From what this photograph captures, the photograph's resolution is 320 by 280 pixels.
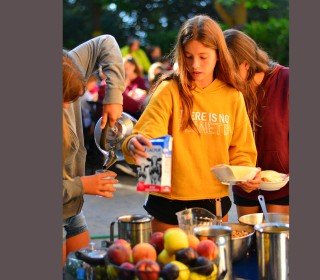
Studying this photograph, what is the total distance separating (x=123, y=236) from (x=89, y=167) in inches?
54.8

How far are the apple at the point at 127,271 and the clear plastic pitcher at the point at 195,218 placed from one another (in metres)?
0.47

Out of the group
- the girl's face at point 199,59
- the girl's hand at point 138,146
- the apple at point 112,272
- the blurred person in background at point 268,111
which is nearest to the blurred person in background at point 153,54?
the blurred person in background at point 268,111

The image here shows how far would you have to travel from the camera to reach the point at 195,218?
78.2 inches

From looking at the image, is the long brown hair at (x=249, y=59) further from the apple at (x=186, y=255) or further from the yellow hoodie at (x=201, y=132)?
the apple at (x=186, y=255)

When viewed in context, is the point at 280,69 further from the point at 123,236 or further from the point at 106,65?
the point at 123,236

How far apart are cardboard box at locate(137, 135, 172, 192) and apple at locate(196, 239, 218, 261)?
7.1 inches

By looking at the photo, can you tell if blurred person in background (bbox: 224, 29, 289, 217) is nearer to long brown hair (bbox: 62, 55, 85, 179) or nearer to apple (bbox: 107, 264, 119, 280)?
long brown hair (bbox: 62, 55, 85, 179)

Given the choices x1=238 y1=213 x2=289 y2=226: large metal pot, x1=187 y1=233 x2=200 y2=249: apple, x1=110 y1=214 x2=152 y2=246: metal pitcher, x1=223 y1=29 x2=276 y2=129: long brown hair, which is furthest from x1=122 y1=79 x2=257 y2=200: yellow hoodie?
x1=187 y1=233 x2=200 y2=249: apple

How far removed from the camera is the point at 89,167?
3.14m

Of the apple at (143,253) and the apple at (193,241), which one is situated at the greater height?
the apple at (193,241)

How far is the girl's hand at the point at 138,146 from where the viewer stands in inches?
69.1

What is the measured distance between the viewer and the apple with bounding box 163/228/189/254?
158cm

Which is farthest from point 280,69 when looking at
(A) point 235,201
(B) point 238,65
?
(A) point 235,201

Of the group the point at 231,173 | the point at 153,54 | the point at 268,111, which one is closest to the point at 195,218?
the point at 231,173
